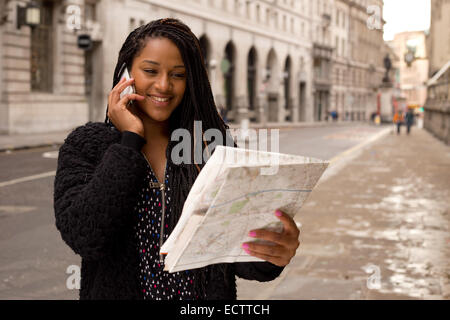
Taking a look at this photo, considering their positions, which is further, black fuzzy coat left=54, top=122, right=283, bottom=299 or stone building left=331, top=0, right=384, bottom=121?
stone building left=331, top=0, right=384, bottom=121

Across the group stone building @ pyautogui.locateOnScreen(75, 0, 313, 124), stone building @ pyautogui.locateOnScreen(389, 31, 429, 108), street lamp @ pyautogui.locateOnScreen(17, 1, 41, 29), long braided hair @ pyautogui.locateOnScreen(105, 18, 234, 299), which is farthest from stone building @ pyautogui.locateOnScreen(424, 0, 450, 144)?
stone building @ pyautogui.locateOnScreen(389, 31, 429, 108)

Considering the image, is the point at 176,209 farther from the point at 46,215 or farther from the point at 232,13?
the point at 232,13

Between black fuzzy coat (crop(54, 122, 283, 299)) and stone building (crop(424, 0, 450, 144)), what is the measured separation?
65.8 feet

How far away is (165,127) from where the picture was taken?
68.4 inches

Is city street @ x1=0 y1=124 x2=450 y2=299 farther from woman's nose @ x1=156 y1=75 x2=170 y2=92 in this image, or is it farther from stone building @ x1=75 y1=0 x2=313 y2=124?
stone building @ x1=75 y1=0 x2=313 y2=124

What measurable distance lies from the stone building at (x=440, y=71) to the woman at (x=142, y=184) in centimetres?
1993

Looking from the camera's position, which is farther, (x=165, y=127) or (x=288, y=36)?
(x=288, y=36)

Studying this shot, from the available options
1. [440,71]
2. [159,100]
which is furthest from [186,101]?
[440,71]

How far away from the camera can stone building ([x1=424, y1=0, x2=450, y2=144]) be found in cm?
2222

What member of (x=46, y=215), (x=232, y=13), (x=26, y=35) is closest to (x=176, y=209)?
(x=46, y=215)

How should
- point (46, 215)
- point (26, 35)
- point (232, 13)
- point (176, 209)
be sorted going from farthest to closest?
point (232, 13) → point (26, 35) → point (46, 215) → point (176, 209)

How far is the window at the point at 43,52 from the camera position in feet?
77.3

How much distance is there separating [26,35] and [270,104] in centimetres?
2968
